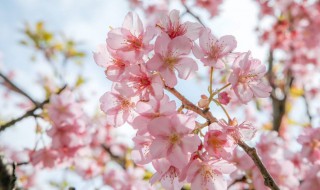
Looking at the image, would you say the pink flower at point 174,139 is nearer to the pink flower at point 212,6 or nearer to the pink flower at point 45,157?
the pink flower at point 45,157

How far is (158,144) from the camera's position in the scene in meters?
1.68

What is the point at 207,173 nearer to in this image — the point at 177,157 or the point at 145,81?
the point at 177,157

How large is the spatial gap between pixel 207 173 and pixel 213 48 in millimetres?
584

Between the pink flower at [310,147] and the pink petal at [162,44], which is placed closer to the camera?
the pink petal at [162,44]

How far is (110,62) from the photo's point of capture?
69.8 inches

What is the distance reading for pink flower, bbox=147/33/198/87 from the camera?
164 cm

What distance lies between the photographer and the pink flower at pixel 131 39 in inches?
65.9

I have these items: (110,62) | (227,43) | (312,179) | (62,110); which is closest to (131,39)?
(110,62)

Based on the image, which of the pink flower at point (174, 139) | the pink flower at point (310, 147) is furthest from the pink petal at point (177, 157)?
the pink flower at point (310, 147)

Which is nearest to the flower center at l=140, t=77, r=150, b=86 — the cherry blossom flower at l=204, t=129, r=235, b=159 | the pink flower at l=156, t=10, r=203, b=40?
the pink flower at l=156, t=10, r=203, b=40

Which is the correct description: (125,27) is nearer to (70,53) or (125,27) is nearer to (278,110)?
(278,110)

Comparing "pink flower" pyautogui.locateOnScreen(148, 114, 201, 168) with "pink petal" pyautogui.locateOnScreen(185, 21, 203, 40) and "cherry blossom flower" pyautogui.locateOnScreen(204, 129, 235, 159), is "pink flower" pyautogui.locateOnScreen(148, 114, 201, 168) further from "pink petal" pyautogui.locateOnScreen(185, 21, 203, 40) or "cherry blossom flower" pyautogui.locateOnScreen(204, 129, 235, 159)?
"pink petal" pyautogui.locateOnScreen(185, 21, 203, 40)

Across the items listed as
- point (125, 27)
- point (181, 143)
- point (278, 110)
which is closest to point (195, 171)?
point (181, 143)

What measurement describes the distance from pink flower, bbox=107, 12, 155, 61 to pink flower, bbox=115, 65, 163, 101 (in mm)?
59
